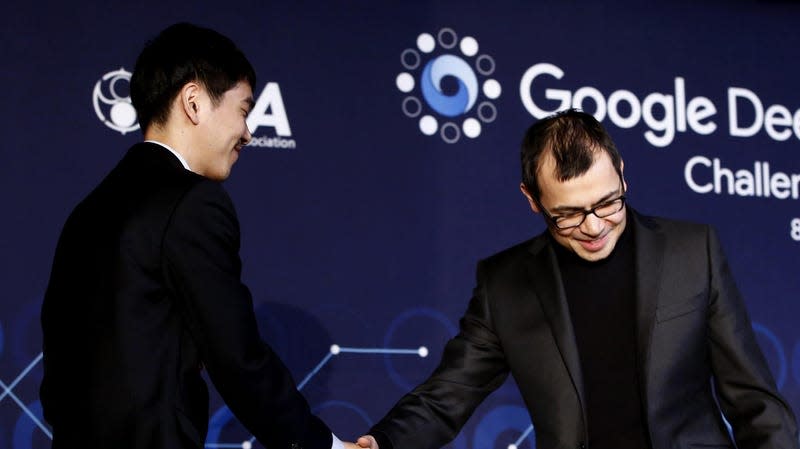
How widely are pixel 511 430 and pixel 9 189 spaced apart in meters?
2.08

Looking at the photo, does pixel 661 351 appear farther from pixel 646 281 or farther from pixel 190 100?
pixel 190 100

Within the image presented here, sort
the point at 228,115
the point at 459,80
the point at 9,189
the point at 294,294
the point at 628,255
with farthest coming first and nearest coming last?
the point at 459,80 < the point at 294,294 < the point at 9,189 < the point at 628,255 < the point at 228,115

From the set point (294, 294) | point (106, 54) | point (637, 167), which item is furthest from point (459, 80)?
point (106, 54)

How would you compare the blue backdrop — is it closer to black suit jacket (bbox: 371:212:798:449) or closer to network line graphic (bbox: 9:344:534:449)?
network line graphic (bbox: 9:344:534:449)

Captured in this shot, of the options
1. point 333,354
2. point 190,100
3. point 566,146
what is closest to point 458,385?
point 566,146

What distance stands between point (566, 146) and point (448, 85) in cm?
174

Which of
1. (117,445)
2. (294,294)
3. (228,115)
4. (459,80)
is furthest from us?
(459,80)

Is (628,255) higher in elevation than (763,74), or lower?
lower

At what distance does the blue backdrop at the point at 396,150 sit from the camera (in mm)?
3572

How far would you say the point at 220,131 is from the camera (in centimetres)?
225

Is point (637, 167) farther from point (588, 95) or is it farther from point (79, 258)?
point (79, 258)

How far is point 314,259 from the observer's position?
3760 millimetres

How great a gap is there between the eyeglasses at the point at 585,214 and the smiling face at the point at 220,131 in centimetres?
77

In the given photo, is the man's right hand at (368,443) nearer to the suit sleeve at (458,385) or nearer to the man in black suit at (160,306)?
the suit sleeve at (458,385)
